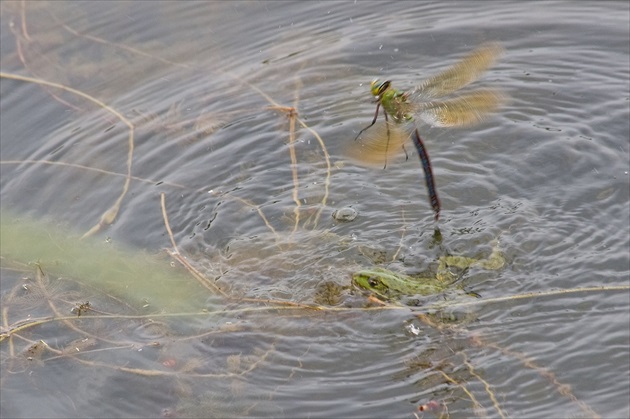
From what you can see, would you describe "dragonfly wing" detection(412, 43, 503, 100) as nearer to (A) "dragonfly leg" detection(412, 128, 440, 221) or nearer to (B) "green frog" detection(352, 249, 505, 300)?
(A) "dragonfly leg" detection(412, 128, 440, 221)

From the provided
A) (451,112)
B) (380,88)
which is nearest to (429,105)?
(451,112)

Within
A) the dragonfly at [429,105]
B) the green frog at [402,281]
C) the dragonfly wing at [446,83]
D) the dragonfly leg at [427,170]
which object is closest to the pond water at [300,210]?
the green frog at [402,281]

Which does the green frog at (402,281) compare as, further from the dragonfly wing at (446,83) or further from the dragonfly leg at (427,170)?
the dragonfly wing at (446,83)

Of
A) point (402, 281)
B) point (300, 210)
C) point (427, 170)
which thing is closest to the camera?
point (402, 281)

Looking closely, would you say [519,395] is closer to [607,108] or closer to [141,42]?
[607,108]

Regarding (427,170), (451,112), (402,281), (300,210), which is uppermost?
(451,112)

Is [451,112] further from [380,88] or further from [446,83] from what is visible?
[380,88]

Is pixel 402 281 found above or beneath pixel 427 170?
beneath
